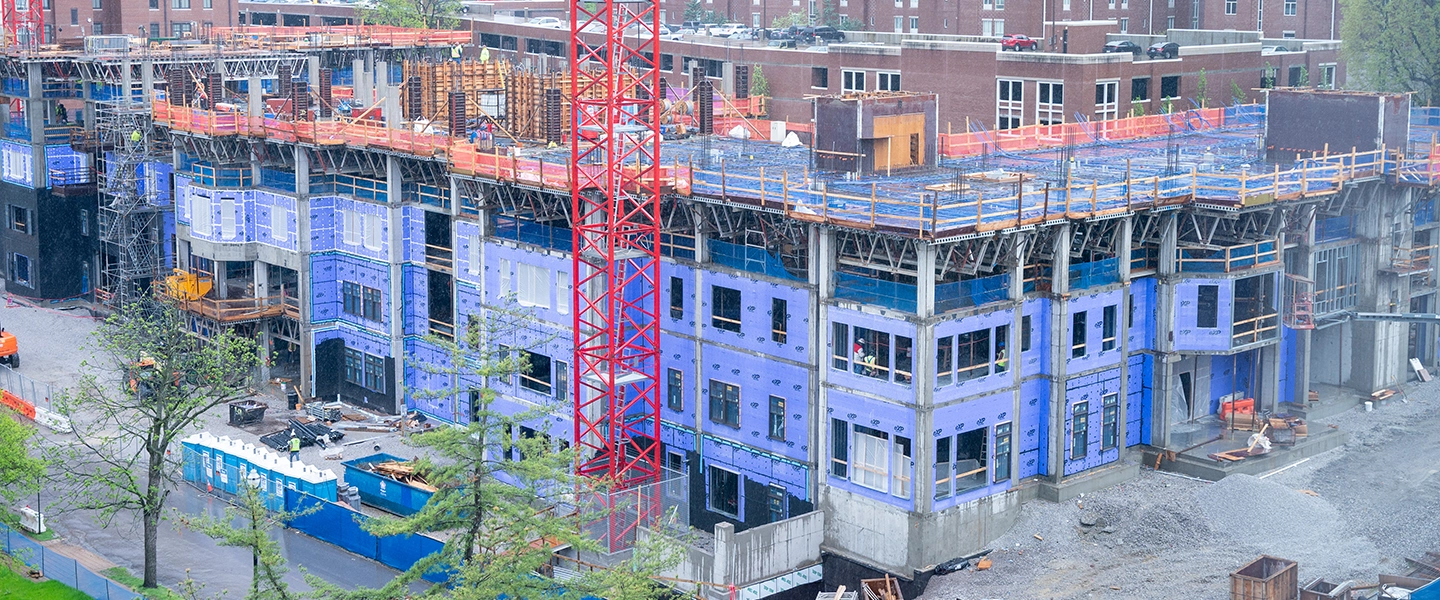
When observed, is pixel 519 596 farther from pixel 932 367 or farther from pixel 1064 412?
pixel 1064 412

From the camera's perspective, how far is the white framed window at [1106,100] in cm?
10375

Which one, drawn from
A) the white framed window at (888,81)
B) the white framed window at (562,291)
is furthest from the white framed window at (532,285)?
the white framed window at (888,81)

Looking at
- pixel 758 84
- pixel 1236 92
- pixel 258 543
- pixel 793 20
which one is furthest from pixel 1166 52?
pixel 258 543

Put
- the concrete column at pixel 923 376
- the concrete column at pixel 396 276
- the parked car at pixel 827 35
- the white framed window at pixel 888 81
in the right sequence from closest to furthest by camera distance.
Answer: the concrete column at pixel 923 376 → the concrete column at pixel 396 276 → the white framed window at pixel 888 81 → the parked car at pixel 827 35

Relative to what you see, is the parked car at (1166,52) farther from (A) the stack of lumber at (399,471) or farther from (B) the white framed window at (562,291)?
(A) the stack of lumber at (399,471)

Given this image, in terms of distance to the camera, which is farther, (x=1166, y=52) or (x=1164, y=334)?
(x=1166, y=52)

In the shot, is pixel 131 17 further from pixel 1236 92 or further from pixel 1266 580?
pixel 1266 580

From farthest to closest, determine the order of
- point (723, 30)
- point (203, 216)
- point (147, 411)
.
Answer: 1. point (723, 30)
2. point (203, 216)
3. point (147, 411)

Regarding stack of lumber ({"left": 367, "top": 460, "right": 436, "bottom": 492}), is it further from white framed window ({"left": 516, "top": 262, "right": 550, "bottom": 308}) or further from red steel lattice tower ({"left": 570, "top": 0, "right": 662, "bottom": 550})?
white framed window ({"left": 516, "top": 262, "right": 550, "bottom": 308})

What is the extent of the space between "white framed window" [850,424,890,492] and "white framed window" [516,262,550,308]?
44.9ft

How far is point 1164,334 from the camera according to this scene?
6191 cm

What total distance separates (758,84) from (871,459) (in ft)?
228

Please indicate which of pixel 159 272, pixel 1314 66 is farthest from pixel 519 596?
pixel 1314 66

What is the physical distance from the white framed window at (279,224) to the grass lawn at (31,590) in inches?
885
